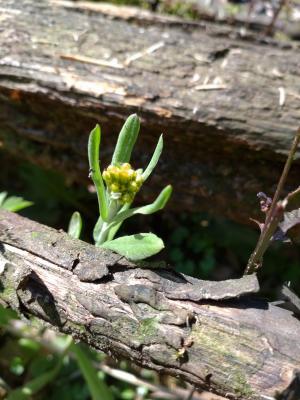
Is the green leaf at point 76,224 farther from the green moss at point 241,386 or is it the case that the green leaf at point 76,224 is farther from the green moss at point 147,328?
the green moss at point 241,386

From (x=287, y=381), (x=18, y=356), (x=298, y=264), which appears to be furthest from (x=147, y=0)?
(x=287, y=381)

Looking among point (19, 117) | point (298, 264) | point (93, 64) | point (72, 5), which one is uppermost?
point (72, 5)

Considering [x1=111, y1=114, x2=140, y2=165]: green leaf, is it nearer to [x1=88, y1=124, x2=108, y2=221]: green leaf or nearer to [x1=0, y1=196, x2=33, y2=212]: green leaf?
[x1=88, y1=124, x2=108, y2=221]: green leaf

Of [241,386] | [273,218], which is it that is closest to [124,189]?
[273,218]

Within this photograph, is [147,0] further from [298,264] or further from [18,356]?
[18,356]

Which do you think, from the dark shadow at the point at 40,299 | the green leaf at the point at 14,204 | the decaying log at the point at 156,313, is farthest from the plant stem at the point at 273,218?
the green leaf at the point at 14,204

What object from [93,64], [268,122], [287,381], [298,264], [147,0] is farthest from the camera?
[147,0]

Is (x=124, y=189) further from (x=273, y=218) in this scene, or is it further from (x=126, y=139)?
(x=273, y=218)
